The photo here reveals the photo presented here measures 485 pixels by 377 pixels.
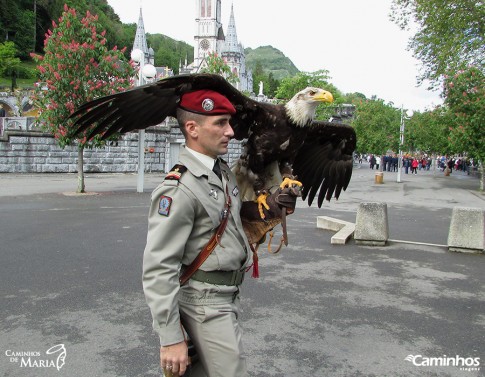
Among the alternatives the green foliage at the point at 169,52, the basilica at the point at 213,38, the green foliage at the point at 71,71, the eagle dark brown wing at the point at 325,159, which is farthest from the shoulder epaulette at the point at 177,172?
the green foliage at the point at 169,52

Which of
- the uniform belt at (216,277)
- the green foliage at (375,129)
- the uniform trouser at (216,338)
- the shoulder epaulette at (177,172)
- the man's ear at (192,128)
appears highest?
the green foliage at (375,129)

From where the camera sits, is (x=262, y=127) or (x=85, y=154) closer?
(x=262, y=127)

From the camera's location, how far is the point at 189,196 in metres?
2.17

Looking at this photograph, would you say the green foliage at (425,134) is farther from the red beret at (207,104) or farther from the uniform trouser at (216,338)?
the uniform trouser at (216,338)

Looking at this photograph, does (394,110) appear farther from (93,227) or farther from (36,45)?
(36,45)

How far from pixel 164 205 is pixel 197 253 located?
0.31m

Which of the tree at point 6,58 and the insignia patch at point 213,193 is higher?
the tree at point 6,58

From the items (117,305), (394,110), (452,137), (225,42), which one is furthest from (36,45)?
(117,305)

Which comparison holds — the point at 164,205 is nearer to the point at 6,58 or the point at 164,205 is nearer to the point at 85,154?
the point at 85,154

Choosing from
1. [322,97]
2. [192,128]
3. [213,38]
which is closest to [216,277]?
[192,128]

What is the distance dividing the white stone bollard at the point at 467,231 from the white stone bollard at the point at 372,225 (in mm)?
1283

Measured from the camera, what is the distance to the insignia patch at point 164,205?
2.12m

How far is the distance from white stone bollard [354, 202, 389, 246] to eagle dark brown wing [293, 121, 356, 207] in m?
5.19

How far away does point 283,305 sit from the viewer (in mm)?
5398
